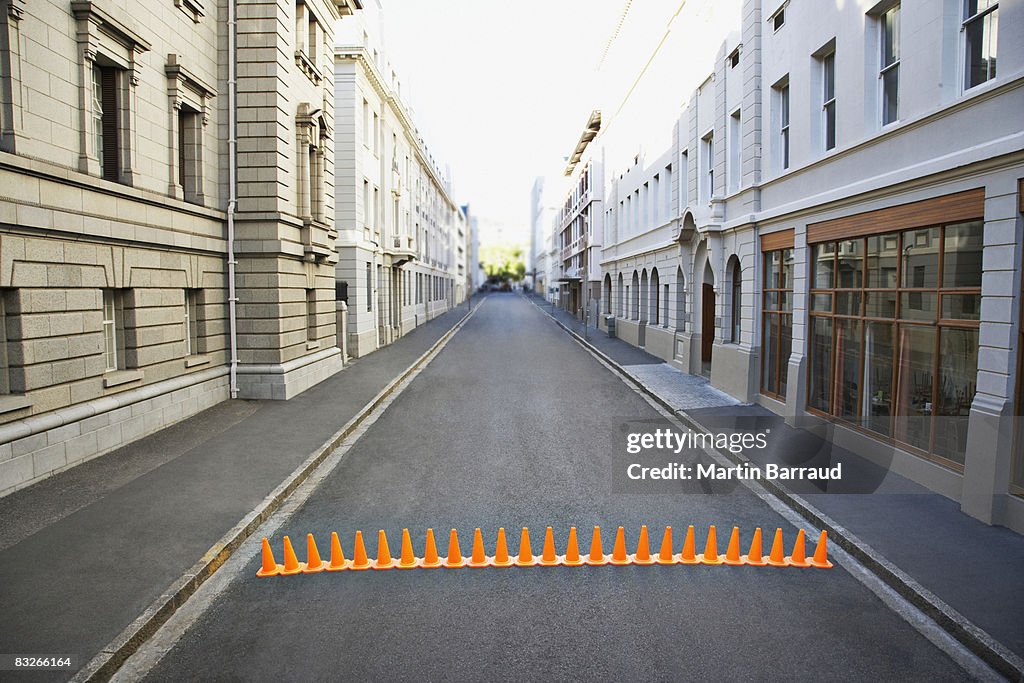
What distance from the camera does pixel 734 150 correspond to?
17.3m

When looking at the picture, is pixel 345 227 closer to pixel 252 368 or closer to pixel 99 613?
pixel 252 368

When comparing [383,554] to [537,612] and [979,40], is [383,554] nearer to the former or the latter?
[537,612]

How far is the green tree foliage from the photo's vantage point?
162200mm

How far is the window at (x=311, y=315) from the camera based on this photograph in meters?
19.0

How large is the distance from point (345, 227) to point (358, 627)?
2167 cm

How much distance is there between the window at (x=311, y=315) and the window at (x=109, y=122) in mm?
7457

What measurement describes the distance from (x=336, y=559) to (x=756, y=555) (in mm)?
3942

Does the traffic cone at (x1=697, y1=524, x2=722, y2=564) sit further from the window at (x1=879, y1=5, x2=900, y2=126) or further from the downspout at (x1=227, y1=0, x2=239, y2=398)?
the downspout at (x1=227, y1=0, x2=239, y2=398)

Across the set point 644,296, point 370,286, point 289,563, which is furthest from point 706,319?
point 289,563

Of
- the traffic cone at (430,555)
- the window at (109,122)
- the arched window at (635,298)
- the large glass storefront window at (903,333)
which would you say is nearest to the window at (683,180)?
the arched window at (635,298)

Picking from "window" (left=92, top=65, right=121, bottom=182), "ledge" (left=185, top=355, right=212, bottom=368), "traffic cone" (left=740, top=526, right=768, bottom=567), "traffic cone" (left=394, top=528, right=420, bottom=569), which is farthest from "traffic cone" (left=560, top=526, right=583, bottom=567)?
"ledge" (left=185, top=355, right=212, bottom=368)

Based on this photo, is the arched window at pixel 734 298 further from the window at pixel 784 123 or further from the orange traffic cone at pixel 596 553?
the orange traffic cone at pixel 596 553

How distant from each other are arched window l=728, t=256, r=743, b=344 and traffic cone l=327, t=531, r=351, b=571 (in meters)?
12.9

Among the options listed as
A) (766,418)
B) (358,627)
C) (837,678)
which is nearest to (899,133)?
(766,418)
